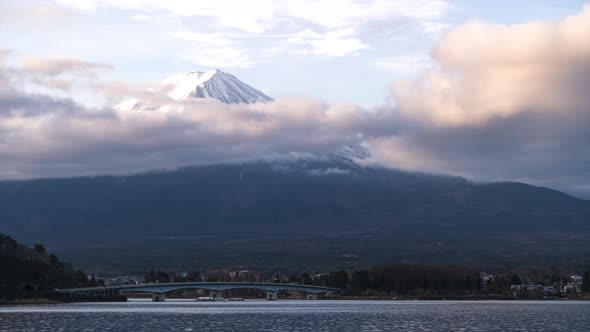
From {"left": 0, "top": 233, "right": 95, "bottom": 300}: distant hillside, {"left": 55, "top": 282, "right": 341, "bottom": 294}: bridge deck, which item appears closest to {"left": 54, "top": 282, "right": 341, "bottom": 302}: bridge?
{"left": 55, "top": 282, "right": 341, "bottom": 294}: bridge deck

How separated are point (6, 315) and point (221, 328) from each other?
26.2 metres

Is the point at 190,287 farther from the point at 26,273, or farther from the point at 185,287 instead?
the point at 26,273

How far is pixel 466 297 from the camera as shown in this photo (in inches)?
6924

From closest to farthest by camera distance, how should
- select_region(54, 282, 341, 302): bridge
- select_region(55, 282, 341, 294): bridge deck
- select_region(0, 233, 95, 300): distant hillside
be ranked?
1. select_region(0, 233, 95, 300): distant hillside
2. select_region(55, 282, 341, 294): bridge deck
3. select_region(54, 282, 341, 302): bridge

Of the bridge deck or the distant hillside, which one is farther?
the bridge deck

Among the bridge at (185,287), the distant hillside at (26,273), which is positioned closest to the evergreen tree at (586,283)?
the bridge at (185,287)

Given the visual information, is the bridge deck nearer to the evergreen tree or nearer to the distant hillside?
the distant hillside

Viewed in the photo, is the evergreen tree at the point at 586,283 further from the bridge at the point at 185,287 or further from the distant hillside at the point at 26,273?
the distant hillside at the point at 26,273

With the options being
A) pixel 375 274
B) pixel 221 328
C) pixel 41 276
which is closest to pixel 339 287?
pixel 375 274

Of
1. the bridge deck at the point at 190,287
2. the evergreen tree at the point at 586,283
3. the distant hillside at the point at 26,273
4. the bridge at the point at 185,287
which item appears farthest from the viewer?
the evergreen tree at the point at 586,283

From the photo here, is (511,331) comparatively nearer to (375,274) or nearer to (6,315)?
(6,315)

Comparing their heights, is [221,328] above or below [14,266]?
below

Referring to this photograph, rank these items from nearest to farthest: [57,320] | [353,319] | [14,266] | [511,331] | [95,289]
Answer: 1. [511,331]
2. [57,320]
3. [353,319]
4. [14,266]
5. [95,289]

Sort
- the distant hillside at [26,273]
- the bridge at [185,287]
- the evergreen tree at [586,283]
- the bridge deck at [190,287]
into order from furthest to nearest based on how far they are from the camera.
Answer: the evergreen tree at [586,283], the bridge at [185,287], the bridge deck at [190,287], the distant hillside at [26,273]
